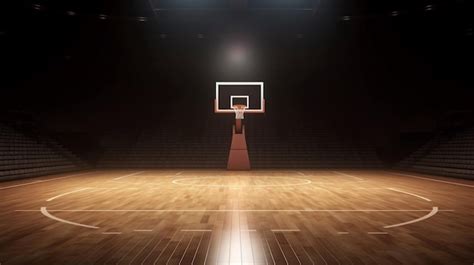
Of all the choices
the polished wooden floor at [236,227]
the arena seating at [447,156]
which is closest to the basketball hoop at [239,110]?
the arena seating at [447,156]

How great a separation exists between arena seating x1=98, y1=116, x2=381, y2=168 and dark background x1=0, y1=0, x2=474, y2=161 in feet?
3.02

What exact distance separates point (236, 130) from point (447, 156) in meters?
6.18

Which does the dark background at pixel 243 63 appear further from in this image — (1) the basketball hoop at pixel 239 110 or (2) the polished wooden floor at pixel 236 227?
(2) the polished wooden floor at pixel 236 227

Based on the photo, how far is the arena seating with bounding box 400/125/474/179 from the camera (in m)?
8.97

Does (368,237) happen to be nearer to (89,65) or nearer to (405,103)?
(405,103)

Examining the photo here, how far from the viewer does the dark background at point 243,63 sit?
11156mm

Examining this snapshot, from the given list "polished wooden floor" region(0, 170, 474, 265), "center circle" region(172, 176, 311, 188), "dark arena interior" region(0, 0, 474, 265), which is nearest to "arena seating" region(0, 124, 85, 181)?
"dark arena interior" region(0, 0, 474, 265)

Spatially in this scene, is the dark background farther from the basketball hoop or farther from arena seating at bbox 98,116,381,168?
the basketball hoop

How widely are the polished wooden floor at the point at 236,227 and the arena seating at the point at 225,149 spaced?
6.36 m

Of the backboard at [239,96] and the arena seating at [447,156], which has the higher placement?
the backboard at [239,96]

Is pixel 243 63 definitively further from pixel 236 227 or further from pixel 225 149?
pixel 236 227

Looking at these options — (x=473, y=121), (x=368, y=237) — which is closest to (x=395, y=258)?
(x=368, y=237)

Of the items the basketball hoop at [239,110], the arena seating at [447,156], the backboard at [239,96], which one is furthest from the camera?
the backboard at [239,96]

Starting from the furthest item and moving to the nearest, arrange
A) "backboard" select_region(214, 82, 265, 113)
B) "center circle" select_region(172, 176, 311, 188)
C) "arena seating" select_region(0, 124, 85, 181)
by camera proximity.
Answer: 1. "backboard" select_region(214, 82, 265, 113)
2. "arena seating" select_region(0, 124, 85, 181)
3. "center circle" select_region(172, 176, 311, 188)
